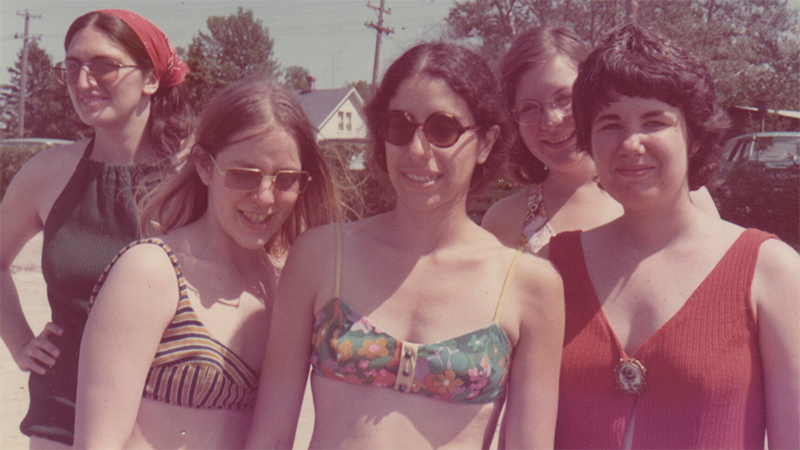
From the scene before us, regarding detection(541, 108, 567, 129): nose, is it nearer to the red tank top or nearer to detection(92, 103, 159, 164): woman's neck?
the red tank top

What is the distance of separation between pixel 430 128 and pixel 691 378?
42.3 inches

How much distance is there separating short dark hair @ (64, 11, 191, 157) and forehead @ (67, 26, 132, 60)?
0.01 m

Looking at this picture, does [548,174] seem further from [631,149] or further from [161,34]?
[161,34]

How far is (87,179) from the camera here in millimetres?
2809

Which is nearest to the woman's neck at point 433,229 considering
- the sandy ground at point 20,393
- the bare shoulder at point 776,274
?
the bare shoulder at point 776,274

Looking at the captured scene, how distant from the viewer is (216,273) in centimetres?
234

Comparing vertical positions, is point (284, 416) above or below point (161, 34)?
below

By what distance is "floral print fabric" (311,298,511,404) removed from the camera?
6.84 feet

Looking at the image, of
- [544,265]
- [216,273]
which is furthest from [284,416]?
[544,265]

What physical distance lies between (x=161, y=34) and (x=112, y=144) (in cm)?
52

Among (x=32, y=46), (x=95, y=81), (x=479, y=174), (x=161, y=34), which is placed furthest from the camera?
(x=32, y=46)

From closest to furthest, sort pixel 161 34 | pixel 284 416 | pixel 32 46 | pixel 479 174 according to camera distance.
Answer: pixel 284 416 < pixel 479 174 < pixel 161 34 < pixel 32 46

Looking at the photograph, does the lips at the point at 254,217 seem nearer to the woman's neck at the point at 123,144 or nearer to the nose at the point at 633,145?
the woman's neck at the point at 123,144

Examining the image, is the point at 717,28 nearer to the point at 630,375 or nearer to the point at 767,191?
the point at 767,191
